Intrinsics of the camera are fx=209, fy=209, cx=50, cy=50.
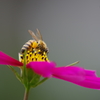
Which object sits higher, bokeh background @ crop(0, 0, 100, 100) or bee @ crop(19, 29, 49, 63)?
bokeh background @ crop(0, 0, 100, 100)

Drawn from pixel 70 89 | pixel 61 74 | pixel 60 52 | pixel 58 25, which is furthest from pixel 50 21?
Answer: pixel 61 74

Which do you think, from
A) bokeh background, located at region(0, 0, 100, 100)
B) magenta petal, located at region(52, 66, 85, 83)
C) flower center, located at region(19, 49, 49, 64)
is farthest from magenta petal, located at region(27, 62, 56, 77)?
bokeh background, located at region(0, 0, 100, 100)

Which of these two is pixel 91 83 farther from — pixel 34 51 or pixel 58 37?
pixel 58 37

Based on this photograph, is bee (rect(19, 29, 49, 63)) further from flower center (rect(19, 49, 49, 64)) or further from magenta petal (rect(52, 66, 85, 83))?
magenta petal (rect(52, 66, 85, 83))

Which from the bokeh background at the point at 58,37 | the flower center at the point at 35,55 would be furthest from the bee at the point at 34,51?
the bokeh background at the point at 58,37

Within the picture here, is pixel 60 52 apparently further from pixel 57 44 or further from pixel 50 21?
pixel 50 21

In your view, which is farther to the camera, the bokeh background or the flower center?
the bokeh background

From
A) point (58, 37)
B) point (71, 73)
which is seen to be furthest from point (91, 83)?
point (58, 37)

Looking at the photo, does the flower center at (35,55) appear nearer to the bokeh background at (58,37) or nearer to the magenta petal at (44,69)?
the magenta petal at (44,69)
